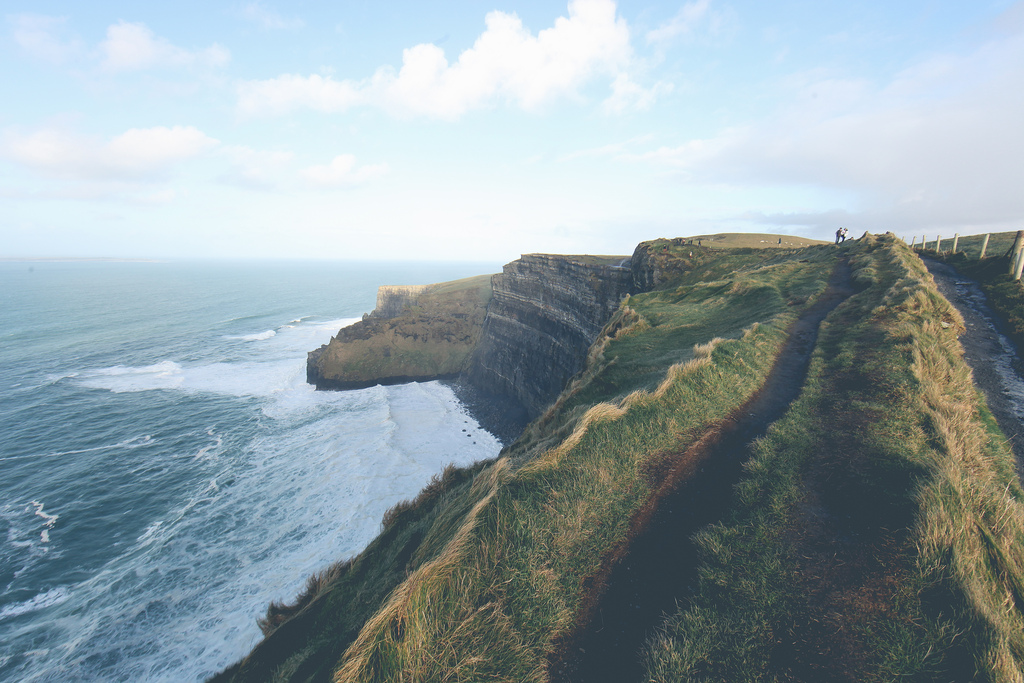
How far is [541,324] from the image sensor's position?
162ft

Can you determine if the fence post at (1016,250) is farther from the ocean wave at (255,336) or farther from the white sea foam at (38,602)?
the ocean wave at (255,336)

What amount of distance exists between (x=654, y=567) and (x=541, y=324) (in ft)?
145

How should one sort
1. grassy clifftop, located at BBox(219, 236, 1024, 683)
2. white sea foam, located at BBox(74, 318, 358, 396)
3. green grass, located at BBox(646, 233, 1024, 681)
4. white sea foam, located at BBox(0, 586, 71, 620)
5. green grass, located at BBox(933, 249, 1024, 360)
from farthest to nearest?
white sea foam, located at BBox(74, 318, 358, 396)
white sea foam, located at BBox(0, 586, 71, 620)
green grass, located at BBox(933, 249, 1024, 360)
grassy clifftop, located at BBox(219, 236, 1024, 683)
green grass, located at BBox(646, 233, 1024, 681)

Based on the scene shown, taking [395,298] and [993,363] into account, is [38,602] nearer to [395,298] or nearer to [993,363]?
[993,363]

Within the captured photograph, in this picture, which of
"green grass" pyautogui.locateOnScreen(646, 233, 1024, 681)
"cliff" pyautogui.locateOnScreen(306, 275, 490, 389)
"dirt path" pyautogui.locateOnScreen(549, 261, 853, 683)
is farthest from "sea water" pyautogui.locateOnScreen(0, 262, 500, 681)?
"green grass" pyautogui.locateOnScreen(646, 233, 1024, 681)

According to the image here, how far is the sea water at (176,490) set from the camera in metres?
17.8

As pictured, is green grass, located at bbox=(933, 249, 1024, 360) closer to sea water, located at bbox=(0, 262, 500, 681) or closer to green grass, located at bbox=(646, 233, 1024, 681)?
green grass, located at bbox=(646, 233, 1024, 681)

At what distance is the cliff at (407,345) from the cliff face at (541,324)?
4.86 meters

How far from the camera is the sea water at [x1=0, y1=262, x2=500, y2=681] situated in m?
17.8

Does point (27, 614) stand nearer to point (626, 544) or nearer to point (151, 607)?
point (151, 607)

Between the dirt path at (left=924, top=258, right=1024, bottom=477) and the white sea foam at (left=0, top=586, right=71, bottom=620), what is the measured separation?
35988 millimetres

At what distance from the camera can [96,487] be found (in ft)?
93.0

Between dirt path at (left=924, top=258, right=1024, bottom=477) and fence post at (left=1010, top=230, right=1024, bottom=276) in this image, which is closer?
dirt path at (left=924, top=258, right=1024, bottom=477)

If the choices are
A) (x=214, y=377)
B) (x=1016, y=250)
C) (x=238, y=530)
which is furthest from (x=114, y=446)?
(x=1016, y=250)
